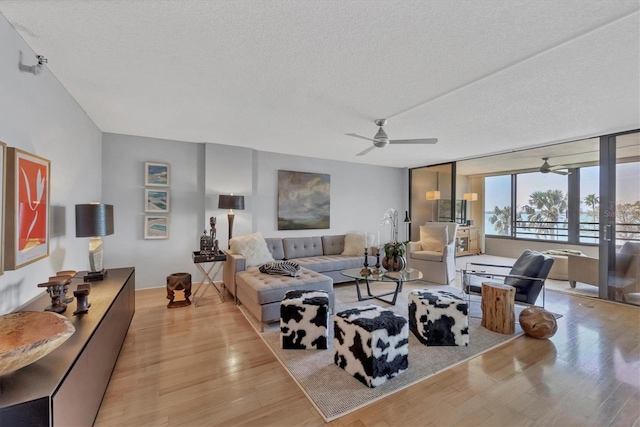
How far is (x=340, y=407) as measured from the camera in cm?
178

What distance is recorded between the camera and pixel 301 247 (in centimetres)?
512

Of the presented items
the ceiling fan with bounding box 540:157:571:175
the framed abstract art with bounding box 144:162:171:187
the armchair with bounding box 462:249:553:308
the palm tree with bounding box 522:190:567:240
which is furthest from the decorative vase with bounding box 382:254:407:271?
the palm tree with bounding box 522:190:567:240

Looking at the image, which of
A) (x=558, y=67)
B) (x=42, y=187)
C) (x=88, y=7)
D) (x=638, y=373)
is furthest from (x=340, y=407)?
(x=558, y=67)

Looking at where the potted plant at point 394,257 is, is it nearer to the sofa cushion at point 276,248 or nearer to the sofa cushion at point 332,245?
the sofa cushion at point 332,245

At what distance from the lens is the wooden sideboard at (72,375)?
3.35 feet

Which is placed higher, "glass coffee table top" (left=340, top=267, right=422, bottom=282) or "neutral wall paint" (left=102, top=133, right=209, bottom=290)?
"neutral wall paint" (left=102, top=133, right=209, bottom=290)

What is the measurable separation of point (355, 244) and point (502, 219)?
5.49 metres

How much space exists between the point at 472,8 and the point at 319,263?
11.9ft

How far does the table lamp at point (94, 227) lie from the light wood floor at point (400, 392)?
2.42ft

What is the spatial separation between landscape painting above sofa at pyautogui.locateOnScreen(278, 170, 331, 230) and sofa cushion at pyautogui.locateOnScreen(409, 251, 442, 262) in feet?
6.36

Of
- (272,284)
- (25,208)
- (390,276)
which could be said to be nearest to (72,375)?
(25,208)

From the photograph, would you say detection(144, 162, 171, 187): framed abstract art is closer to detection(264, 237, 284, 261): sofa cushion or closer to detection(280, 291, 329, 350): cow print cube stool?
detection(264, 237, 284, 261): sofa cushion

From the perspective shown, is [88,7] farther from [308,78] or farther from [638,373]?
[638,373]

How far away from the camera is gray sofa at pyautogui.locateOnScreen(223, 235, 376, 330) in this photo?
2.96 meters
